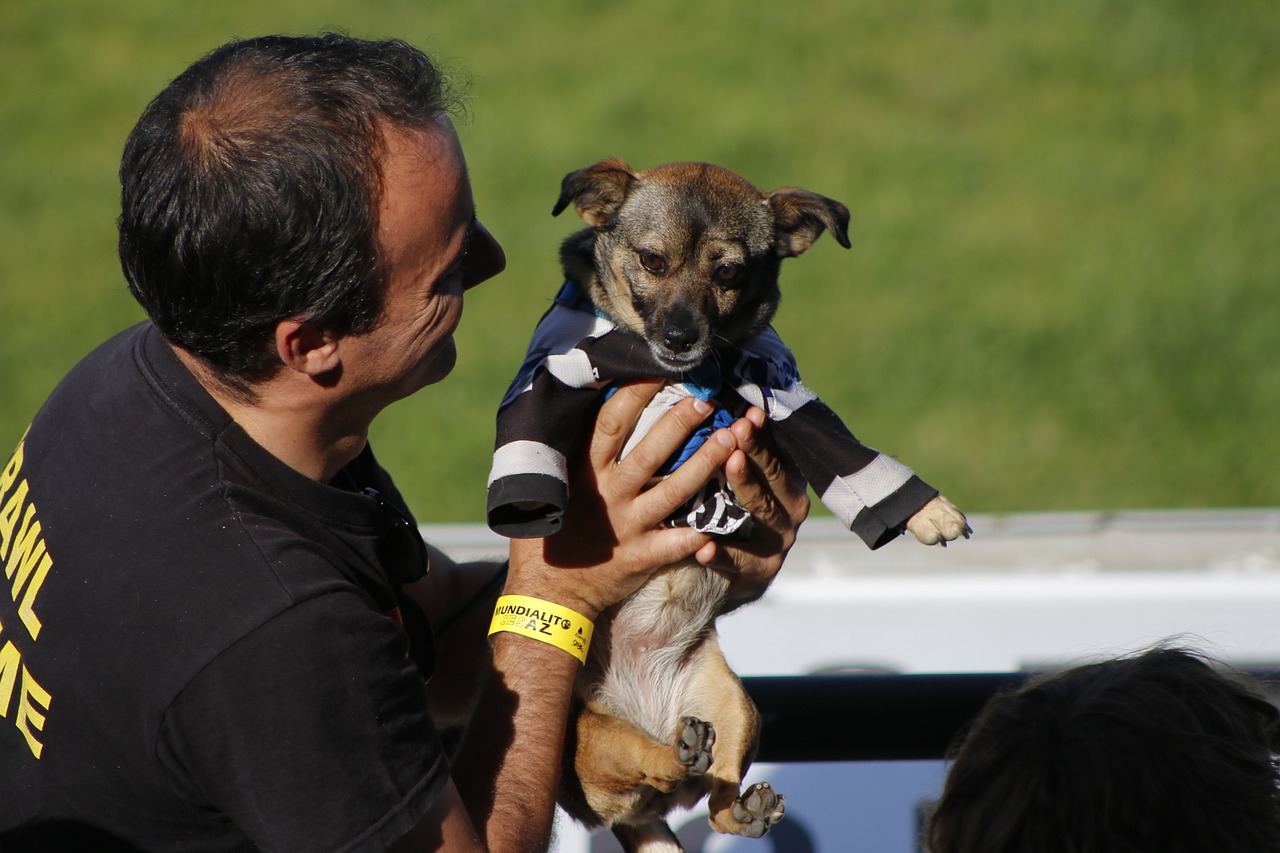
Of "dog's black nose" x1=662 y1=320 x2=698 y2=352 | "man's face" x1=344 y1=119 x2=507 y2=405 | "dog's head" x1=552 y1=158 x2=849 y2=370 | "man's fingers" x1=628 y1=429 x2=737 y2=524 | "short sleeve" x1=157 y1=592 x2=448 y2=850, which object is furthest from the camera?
"dog's head" x1=552 y1=158 x2=849 y2=370

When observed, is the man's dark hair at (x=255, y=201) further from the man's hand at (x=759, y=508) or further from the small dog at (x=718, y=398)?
the man's hand at (x=759, y=508)

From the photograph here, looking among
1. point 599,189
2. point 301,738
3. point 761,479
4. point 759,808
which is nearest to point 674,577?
point 761,479

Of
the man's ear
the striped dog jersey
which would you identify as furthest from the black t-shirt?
the striped dog jersey

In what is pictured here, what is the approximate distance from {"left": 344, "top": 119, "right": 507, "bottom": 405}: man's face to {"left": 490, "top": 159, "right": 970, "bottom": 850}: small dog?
1.23ft

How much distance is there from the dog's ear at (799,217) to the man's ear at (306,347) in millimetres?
1488

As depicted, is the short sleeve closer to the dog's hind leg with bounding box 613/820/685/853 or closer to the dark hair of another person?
the dark hair of another person

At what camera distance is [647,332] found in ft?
9.47

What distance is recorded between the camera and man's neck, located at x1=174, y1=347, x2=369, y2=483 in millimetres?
2082

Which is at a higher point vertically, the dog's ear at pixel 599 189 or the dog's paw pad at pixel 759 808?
the dog's ear at pixel 599 189

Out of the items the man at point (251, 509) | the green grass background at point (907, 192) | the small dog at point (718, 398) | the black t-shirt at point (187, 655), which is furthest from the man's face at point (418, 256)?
the green grass background at point (907, 192)

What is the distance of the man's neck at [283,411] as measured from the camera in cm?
208

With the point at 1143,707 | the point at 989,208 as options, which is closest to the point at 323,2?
the point at 989,208

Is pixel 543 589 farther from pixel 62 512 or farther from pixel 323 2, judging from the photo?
pixel 323 2

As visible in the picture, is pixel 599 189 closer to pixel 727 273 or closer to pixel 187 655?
pixel 727 273
